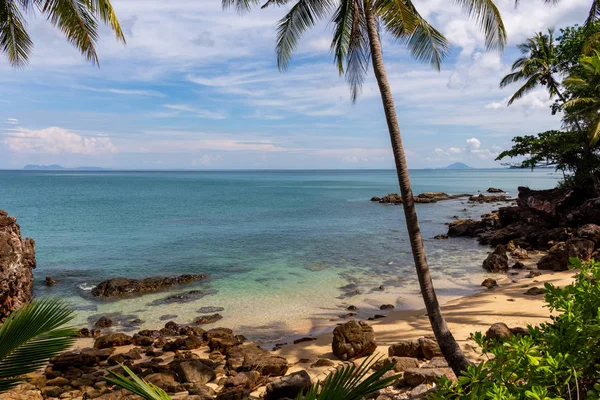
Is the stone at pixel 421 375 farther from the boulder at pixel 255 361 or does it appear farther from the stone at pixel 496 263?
the stone at pixel 496 263

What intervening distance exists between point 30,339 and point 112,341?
7830 millimetres

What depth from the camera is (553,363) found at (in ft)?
7.93

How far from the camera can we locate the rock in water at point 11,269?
11.7m

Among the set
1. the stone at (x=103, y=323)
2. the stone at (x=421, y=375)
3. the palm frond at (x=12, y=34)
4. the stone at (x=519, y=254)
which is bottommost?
the stone at (x=103, y=323)

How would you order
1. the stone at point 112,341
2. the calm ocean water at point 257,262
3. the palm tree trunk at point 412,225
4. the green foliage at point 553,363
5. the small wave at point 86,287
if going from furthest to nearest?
the small wave at point 86,287 → the calm ocean water at point 257,262 → the stone at point 112,341 → the palm tree trunk at point 412,225 → the green foliage at point 553,363

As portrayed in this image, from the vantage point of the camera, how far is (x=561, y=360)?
2477mm

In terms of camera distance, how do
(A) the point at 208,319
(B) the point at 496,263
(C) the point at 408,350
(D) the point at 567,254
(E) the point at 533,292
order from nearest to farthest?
(C) the point at 408,350 < (E) the point at 533,292 < (A) the point at 208,319 < (D) the point at 567,254 < (B) the point at 496,263

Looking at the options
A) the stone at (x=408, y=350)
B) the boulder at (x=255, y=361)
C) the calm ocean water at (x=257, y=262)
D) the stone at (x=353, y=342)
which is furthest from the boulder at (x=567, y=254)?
the boulder at (x=255, y=361)

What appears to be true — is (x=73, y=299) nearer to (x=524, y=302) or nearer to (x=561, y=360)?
(x=524, y=302)

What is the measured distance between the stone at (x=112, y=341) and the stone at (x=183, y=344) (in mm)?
1289

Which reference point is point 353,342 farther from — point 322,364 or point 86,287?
point 86,287

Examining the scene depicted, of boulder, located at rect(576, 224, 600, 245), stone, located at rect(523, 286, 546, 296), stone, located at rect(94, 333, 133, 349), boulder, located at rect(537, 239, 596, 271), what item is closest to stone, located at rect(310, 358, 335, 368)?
stone, located at rect(94, 333, 133, 349)

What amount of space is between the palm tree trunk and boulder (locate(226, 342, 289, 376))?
333 cm

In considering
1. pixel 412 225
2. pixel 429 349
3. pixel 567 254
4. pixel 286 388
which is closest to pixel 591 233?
pixel 567 254
